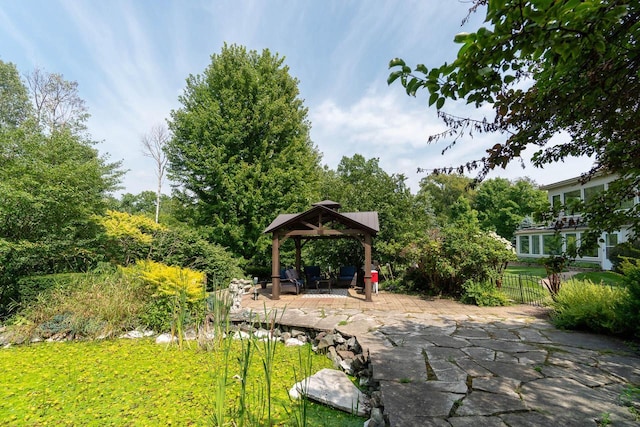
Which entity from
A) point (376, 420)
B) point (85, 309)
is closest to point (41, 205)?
point (85, 309)

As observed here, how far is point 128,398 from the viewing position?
3754 millimetres

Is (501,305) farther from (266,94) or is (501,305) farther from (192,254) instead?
(266,94)

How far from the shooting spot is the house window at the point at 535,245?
22.9m

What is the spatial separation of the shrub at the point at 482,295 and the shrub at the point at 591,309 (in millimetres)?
1752

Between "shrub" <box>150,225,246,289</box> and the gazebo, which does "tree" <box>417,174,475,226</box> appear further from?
"shrub" <box>150,225,246,289</box>

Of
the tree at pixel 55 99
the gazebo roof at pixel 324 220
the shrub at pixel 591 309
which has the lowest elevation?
the shrub at pixel 591 309

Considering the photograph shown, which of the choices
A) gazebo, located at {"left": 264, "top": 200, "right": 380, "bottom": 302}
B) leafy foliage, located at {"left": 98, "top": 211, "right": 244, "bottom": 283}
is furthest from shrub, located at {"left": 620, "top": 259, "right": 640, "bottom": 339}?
leafy foliage, located at {"left": 98, "top": 211, "right": 244, "bottom": 283}

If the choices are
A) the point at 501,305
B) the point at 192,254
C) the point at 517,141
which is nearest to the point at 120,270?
the point at 192,254

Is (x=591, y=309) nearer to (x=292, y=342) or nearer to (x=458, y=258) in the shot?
(x=458, y=258)

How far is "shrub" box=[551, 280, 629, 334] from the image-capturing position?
16.1 ft

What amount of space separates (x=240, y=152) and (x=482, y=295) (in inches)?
461

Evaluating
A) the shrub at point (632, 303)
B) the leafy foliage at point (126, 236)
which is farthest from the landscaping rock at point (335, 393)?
the leafy foliage at point (126, 236)

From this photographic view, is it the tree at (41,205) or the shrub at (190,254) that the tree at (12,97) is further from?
Result: the shrub at (190,254)

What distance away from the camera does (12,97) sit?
19.8 m
